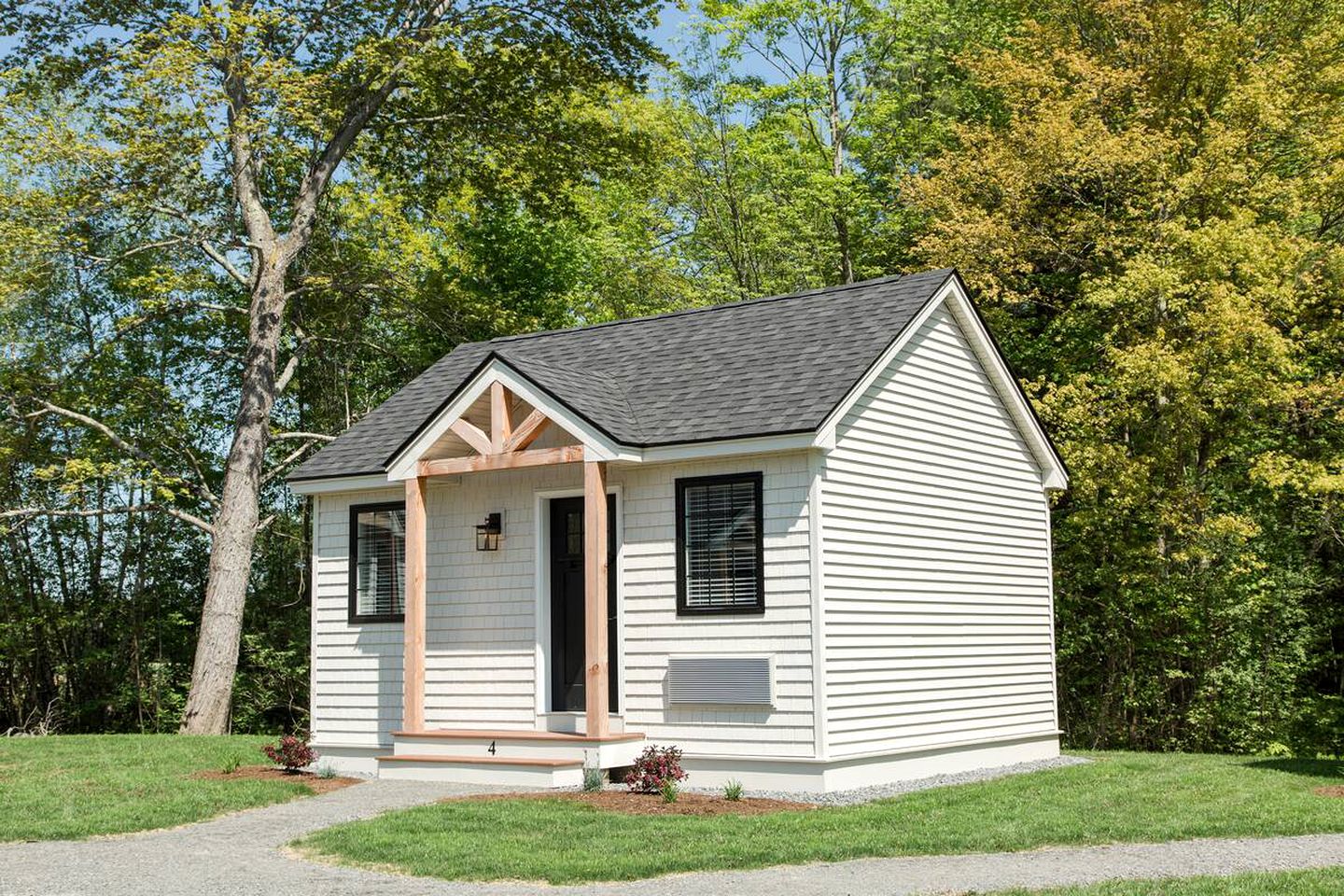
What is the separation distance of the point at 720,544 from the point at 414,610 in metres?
3.59

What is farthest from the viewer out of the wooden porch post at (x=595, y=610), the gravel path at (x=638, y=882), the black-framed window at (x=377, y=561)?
the black-framed window at (x=377, y=561)

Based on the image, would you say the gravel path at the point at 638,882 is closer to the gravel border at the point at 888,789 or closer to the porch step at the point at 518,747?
the gravel border at the point at 888,789

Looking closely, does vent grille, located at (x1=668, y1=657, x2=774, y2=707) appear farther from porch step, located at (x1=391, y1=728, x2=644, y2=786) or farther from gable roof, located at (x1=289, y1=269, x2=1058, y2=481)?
gable roof, located at (x1=289, y1=269, x2=1058, y2=481)

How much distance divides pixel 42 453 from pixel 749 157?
17.0 metres

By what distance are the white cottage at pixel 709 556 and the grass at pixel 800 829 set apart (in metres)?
1.69

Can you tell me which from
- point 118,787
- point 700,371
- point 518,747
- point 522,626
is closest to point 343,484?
→ point 522,626

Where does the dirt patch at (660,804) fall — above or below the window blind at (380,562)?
below

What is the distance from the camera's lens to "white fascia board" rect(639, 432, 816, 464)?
13.2 m

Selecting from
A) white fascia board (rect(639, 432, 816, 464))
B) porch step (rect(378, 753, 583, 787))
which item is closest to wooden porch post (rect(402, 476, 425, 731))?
porch step (rect(378, 753, 583, 787))

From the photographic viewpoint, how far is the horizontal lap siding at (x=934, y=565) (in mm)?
13781

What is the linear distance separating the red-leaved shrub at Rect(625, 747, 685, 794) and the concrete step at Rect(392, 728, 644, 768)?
0.52 meters

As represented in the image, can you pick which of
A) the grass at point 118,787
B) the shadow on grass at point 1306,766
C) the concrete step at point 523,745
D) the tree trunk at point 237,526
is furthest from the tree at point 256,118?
the shadow on grass at point 1306,766

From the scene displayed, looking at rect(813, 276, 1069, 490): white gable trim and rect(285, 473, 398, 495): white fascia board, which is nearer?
rect(813, 276, 1069, 490): white gable trim

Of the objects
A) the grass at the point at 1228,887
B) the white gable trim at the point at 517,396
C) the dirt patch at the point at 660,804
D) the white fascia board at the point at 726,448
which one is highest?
the white gable trim at the point at 517,396
